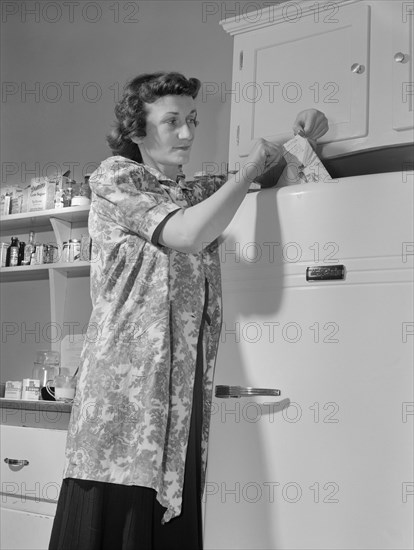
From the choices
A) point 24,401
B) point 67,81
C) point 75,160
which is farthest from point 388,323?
point 67,81

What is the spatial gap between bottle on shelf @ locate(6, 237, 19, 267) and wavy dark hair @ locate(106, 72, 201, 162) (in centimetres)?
149

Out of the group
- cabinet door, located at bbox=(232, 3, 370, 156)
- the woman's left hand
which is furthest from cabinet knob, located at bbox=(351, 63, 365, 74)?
the woman's left hand

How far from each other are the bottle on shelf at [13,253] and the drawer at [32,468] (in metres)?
0.80

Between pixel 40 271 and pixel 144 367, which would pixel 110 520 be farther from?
pixel 40 271

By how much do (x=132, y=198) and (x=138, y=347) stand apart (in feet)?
1.08

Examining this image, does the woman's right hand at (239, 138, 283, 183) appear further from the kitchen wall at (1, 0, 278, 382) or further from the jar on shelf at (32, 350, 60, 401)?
the jar on shelf at (32, 350, 60, 401)

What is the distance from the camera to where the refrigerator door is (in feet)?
5.29

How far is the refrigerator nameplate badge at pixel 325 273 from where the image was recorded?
1729 millimetres

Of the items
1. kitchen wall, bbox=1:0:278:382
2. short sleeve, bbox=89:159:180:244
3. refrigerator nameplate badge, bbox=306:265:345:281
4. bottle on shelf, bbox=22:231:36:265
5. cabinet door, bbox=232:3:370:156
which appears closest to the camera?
short sleeve, bbox=89:159:180:244

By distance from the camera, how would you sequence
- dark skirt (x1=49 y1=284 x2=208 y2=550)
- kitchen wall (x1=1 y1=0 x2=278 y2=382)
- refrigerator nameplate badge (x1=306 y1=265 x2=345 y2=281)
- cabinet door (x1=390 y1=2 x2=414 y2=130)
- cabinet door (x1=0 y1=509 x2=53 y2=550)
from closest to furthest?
dark skirt (x1=49 y1=284 x2=208 y2=550), refrigerator nameplate badge (x1=306 y1=265 x2=345 y2=281), cabinet door (x1=390 y1=2 x2=414 y2=130), cabinet door (x1=0 y1=509 x2=53 y2=550), kitchen wall (x1=1 y1=0 x2=278 y2=382)

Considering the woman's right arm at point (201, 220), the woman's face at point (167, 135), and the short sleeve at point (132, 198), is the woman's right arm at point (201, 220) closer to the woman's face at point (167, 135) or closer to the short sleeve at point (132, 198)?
the short sleeve at point (132, 198)

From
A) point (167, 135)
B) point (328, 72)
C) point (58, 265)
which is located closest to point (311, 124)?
point (328, 72)

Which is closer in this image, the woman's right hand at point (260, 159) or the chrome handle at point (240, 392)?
the woman's right hand at point (260, 159)

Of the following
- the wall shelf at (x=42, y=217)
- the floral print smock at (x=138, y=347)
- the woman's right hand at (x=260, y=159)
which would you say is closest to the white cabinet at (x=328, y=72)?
the woman's right hand at (x=260, y=159)
